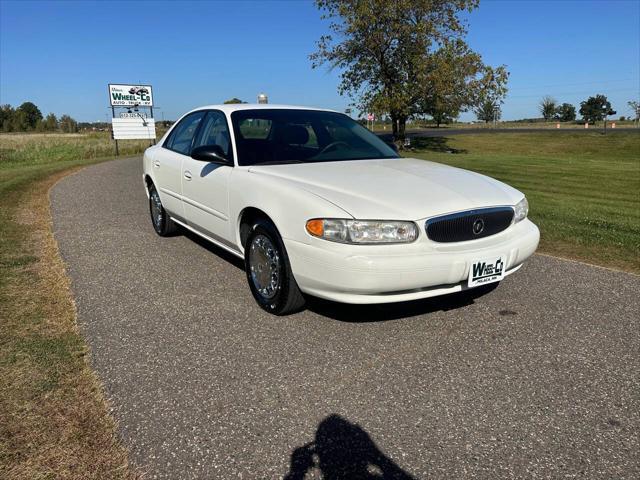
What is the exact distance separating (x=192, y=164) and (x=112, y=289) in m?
1.37

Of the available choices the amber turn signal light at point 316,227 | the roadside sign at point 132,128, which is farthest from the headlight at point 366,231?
the roadside sign at point 132,128

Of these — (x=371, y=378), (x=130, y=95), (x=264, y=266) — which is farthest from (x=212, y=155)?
(x=130, y=95)

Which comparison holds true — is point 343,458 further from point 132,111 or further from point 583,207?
point 132,111

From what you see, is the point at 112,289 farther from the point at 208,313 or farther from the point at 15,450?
the point at 15,450

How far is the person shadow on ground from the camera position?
6.85ft

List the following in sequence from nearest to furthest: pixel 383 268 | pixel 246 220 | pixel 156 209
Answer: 1. pixel 383 268
2. pixel 246 220
3. pixel 156 209

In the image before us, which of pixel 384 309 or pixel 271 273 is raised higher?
pixel 271 273

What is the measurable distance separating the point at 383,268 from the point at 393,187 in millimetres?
709

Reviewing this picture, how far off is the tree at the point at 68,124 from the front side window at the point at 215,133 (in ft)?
349

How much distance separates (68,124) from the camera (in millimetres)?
99688

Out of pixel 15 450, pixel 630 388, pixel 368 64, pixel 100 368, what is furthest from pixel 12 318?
pixel 368 64

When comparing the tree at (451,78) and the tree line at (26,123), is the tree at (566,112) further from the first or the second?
the tree line at (26,123)

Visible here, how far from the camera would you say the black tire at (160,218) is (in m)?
5.95

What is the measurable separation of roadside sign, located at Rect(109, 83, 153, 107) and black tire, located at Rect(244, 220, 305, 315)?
2771 cm
